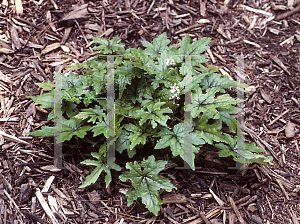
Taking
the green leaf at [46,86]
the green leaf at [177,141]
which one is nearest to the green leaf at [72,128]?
the green leaf at [46,86]

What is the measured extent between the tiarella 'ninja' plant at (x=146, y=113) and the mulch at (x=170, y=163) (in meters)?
0.29

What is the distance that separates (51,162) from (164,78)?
1655 mm

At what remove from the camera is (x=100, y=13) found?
4.03 meters

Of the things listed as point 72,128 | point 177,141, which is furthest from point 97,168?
point 177,141

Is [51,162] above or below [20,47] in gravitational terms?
below

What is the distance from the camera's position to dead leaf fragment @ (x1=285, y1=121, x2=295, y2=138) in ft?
10.7

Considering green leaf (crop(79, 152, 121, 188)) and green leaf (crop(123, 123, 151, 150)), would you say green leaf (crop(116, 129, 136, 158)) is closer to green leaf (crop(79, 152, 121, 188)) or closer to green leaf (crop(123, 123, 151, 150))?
green leaf (crop(123, 123, 151, 150))

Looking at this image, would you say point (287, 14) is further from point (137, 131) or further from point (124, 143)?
point (124, 143)

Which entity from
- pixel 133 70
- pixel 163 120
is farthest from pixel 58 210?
pixel 133 70

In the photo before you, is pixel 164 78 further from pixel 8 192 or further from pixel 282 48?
pixel 282 48

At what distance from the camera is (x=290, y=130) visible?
130 inches

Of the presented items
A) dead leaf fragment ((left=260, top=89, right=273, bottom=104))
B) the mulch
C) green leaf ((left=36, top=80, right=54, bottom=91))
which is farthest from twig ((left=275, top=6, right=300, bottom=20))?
green leaf ((left=36, top=80, right=54, bottom=91))

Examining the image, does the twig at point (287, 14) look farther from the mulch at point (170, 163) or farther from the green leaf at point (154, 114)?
the green leaf at point (154, 114)

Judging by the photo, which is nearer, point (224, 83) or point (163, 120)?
point (163, 120)
